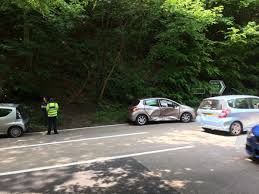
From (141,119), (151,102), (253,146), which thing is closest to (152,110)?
(151,102)

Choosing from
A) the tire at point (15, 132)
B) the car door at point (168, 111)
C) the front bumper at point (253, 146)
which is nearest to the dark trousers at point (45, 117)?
the tire at point (15, 132)

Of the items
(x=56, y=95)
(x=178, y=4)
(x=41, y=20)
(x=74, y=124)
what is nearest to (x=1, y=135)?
(x=74, y=124)

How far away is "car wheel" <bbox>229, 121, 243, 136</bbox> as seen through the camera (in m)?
11.4

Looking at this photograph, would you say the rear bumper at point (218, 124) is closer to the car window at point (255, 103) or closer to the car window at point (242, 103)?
the car window at point (242, 103)

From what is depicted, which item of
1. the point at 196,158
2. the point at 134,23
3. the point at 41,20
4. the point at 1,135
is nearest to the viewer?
the point at 196,158

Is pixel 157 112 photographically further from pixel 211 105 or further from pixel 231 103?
pixel 231 103

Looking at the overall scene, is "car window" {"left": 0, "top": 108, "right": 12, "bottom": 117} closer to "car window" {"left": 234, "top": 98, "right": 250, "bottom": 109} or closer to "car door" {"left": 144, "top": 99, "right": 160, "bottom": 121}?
"car door" {"left": 144, "top": 99, "right": 160, "bottom": 121}

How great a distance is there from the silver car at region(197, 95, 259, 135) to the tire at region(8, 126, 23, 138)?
27.2 ft

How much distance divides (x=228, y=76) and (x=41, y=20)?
15.2 meters

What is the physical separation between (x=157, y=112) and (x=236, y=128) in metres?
4.96

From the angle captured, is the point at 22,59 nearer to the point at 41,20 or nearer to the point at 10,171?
the point at 41,20

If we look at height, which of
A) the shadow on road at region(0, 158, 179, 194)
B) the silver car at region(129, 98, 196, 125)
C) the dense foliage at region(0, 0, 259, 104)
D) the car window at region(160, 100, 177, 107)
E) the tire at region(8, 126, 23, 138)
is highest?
the dense foliage at region(0, 0, 259, 104)

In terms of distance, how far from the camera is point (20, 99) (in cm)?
1789

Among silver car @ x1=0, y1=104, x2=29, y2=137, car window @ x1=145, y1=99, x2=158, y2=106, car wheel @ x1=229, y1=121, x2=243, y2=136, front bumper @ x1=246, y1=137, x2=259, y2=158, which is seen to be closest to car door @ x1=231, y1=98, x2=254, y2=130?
car wheel @ x1=229, y1=121, x2=243, y2=136
